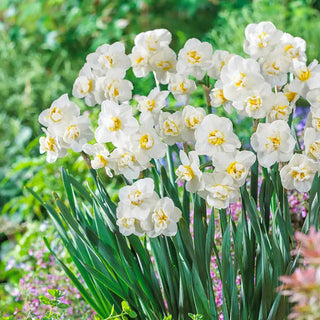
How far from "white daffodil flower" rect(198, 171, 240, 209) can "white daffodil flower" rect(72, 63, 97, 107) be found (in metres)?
0.28

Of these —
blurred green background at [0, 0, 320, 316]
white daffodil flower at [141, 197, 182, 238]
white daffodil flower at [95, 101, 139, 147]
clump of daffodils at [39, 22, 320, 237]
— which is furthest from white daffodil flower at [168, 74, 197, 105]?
blurred green background at [0, 0, 320, 316]

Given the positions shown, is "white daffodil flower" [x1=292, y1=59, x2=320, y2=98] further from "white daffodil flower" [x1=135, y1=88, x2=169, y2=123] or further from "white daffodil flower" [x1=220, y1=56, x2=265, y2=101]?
"white daffodil flower" [x1=135, y1=88, x2=169, y2=123]

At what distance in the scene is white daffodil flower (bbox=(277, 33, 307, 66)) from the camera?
93cm

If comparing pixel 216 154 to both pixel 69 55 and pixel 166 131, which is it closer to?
pixel 166 131

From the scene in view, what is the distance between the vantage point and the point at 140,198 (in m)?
0.85

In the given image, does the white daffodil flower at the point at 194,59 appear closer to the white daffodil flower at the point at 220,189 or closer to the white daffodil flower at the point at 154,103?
the white daffodil flower at the point at 154,103

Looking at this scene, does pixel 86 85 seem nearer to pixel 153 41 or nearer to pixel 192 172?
pixel 153 41

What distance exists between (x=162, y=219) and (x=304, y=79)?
0.32 meters

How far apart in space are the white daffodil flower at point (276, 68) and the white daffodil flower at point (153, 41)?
181 mm

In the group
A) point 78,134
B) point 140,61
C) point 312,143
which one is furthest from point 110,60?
point 312,143

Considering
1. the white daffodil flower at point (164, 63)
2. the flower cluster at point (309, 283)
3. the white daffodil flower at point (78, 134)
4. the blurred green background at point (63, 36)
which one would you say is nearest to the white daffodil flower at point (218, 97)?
the white daffodil flower at point (164, 63)

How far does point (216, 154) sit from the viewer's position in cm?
85

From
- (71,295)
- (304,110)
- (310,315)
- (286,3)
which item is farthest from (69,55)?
(310,315)

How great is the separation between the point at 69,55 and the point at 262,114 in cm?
315
